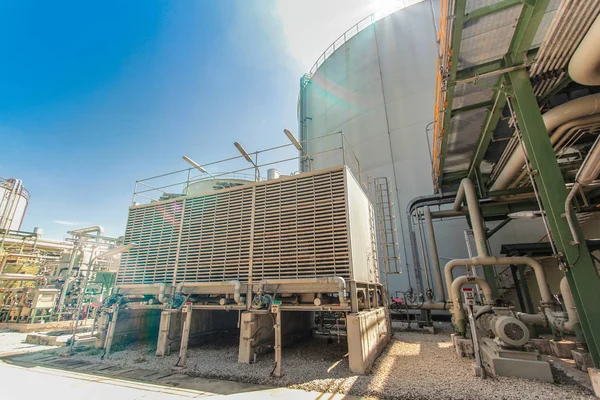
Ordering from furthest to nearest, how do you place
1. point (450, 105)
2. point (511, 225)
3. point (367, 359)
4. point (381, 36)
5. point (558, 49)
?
point (381, 36)
point (511, 225)
point (450, 105)
point (367, 359)
point (558, 49)

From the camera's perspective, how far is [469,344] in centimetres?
642

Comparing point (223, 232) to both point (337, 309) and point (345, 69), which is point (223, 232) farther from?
point (345, 69)

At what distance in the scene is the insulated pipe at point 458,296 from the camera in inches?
281

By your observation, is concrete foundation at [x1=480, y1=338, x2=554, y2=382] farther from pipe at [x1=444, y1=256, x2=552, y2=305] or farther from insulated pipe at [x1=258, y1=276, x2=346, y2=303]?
insulated pipe at [x1=258, y1=276, x2=346, y2=303]

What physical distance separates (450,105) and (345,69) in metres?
14.6

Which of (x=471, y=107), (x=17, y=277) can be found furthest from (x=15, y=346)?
(x=471, y=107)

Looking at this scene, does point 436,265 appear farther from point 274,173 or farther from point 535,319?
point 274,173

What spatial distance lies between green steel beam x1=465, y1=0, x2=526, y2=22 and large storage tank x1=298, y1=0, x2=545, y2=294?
9732 millimetres

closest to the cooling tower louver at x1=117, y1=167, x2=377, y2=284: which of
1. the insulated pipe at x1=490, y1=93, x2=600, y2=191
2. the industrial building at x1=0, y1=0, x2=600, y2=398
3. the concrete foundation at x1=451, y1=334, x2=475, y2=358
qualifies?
the industrial building at x1=0, y1=0, x2=600, y2=398

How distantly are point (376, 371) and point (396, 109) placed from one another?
49.2 feet

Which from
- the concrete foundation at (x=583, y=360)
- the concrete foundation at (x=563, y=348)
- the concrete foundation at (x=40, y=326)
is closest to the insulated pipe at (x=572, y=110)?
the concrete foundation at (x=583, y=360)

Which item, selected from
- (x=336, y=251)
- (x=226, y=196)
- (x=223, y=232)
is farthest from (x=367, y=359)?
(x=226, y=196)

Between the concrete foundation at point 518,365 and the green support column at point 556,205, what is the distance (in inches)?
30.1

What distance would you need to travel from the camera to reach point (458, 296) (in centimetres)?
753
